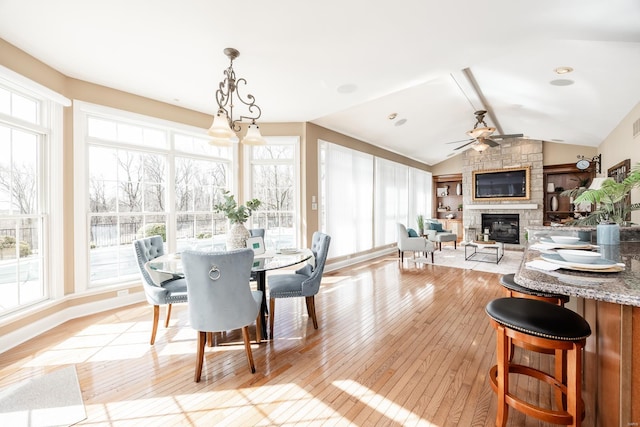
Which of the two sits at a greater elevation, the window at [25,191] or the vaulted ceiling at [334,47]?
the vaulted ceiling at [334,47]

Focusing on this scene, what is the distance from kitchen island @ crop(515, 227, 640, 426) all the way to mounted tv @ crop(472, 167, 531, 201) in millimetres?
8085

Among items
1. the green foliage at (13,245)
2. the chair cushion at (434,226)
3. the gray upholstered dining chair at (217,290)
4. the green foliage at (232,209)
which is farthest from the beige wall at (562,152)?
the green foliage at (13,245)

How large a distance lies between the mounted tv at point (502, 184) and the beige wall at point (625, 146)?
A: 2.52 metres

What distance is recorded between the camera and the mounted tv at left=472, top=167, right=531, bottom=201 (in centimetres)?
848

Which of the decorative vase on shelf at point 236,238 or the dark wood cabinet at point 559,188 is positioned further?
the dark wood cabinet at point 559,188

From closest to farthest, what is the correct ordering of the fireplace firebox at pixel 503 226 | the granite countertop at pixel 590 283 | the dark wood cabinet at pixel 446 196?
1. the granite countertop at pixel 590 283
2. the fireplace firebox at pixel 503 226
3. the dark wood cabinet at pixel 446 196

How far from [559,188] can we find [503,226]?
1.79 meters

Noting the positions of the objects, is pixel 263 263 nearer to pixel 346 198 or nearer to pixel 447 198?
pixel 346 198

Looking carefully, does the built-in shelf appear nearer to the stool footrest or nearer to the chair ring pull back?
the stool footrest

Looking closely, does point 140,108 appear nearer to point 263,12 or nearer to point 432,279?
point 263,12

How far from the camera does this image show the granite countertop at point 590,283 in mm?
1099

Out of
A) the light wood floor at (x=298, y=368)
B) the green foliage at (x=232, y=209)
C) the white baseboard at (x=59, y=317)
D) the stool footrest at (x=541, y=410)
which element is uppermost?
the green foliage at (x=232, y=209)

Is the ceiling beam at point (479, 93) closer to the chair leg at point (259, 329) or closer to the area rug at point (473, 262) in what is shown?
the area rug at point (473, 262)

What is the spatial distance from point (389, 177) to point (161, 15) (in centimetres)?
642
